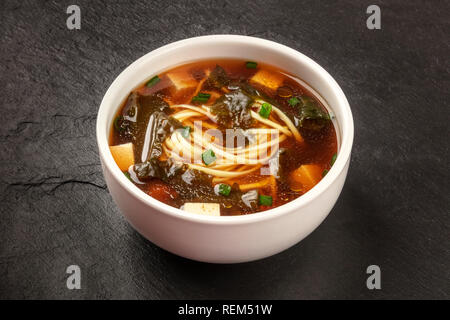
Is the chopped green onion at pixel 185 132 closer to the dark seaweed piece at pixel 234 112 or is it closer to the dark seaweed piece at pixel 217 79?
the dark seaweed piece at pixel 234 112

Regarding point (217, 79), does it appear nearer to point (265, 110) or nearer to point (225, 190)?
point (265, 110)

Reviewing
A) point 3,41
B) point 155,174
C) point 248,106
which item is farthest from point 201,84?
point 3,41

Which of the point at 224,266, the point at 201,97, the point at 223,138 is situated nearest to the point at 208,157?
the point at 223,138

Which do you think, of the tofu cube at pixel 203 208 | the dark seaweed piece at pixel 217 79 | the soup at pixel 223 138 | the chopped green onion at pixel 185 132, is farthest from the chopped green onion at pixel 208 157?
the dark seaweed piece at pixel 217 79

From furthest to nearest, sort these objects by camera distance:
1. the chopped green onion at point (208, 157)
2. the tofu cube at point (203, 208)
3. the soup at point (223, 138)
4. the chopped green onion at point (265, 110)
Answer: the chopped green onion at point (265, 110) → the chopped green onion at point (208, 157) → the soup at point (223, 138) → the tofu cube at point (203, 208)

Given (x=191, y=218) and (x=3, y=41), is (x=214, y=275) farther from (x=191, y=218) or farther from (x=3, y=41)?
(x=3, y=41)

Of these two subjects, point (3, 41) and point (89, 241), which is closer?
point (89, 241)
